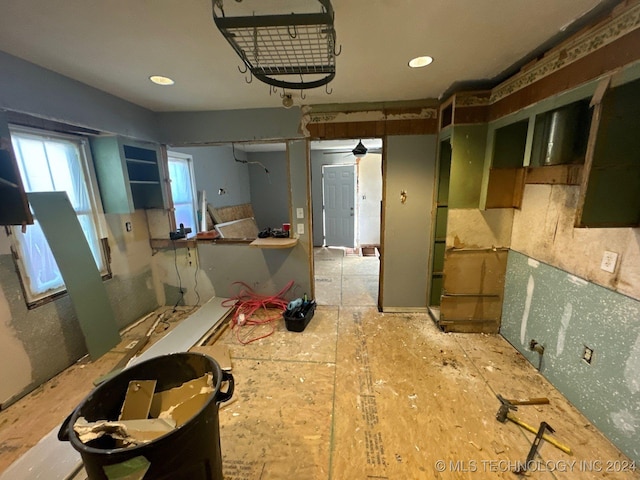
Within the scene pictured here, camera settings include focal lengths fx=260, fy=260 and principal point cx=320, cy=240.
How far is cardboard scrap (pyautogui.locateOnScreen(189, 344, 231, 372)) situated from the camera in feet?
7.39

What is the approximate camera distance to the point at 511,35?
5.19ft

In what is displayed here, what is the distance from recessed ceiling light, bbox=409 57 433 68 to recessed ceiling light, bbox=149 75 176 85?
6.31ft

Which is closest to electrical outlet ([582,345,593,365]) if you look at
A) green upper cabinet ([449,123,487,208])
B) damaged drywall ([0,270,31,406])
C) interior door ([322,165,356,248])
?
green upper cabinet ([449,123,487,208])

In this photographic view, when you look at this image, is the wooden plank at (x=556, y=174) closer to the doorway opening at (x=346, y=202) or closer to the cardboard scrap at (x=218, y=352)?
the cardboard scrap at (x=218, y=352)

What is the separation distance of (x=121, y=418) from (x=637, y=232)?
8.85 ft

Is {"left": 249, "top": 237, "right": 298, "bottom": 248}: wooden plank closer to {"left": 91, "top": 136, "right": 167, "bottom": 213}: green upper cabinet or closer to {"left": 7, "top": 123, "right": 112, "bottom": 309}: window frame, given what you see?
{"left": 91, "top": 136, "right": 167, "bottom": 213}: green upper cabinet

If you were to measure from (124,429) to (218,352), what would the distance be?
1.47 m

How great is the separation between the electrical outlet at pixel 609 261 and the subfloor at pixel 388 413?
1000 millimetres

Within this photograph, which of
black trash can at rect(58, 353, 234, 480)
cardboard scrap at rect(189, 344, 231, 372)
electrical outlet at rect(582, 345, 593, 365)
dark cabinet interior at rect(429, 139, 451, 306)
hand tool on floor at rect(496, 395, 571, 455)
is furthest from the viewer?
dark cabinet interior at rect(429, 139, 451, 306)

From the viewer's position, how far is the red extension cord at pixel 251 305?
Result: 2.96 m

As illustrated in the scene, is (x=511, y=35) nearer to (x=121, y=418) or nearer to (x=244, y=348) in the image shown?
(x=121, y=418)

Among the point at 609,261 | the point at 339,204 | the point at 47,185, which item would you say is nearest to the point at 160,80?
the point at 47,185

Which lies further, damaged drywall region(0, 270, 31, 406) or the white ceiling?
damaged drywall region(0, 270, 31, 406)

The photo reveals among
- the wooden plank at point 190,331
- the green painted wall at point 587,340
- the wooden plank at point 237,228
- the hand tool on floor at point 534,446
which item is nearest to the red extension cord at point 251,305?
the wooden plank at point 190,331
